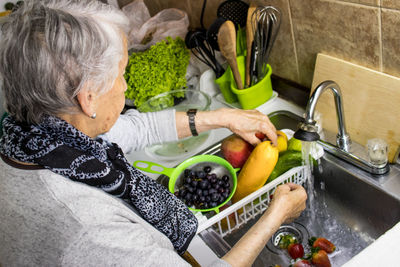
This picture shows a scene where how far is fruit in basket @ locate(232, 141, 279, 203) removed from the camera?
2.99 feet

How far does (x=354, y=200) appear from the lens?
0.94 meters

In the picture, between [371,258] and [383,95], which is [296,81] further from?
[371,258]

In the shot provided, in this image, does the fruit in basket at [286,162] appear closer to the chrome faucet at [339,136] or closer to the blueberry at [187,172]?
the chrome faucet at [339,136]

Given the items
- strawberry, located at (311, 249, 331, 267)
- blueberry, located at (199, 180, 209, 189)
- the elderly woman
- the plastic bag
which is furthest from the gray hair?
the plastic bag

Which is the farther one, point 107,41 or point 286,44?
point 286,44

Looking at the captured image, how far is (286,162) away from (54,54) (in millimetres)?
664

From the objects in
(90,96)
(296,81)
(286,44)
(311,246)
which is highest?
(90,96)

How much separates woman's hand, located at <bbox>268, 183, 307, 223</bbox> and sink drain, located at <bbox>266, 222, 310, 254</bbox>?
0.12 metres

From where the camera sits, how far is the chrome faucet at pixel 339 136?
2.57 feet

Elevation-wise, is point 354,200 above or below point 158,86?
below

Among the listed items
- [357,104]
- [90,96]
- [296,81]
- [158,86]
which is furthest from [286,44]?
[90,96]

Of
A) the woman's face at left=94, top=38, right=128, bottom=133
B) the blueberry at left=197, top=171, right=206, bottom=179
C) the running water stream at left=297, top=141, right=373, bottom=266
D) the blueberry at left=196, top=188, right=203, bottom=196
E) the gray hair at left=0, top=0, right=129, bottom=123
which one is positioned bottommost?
the running water stream at left=297, top=141, right=373, bottom=266

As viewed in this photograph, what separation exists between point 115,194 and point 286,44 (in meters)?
0.73

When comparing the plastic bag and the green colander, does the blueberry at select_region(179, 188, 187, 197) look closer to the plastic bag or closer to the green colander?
the green colander
